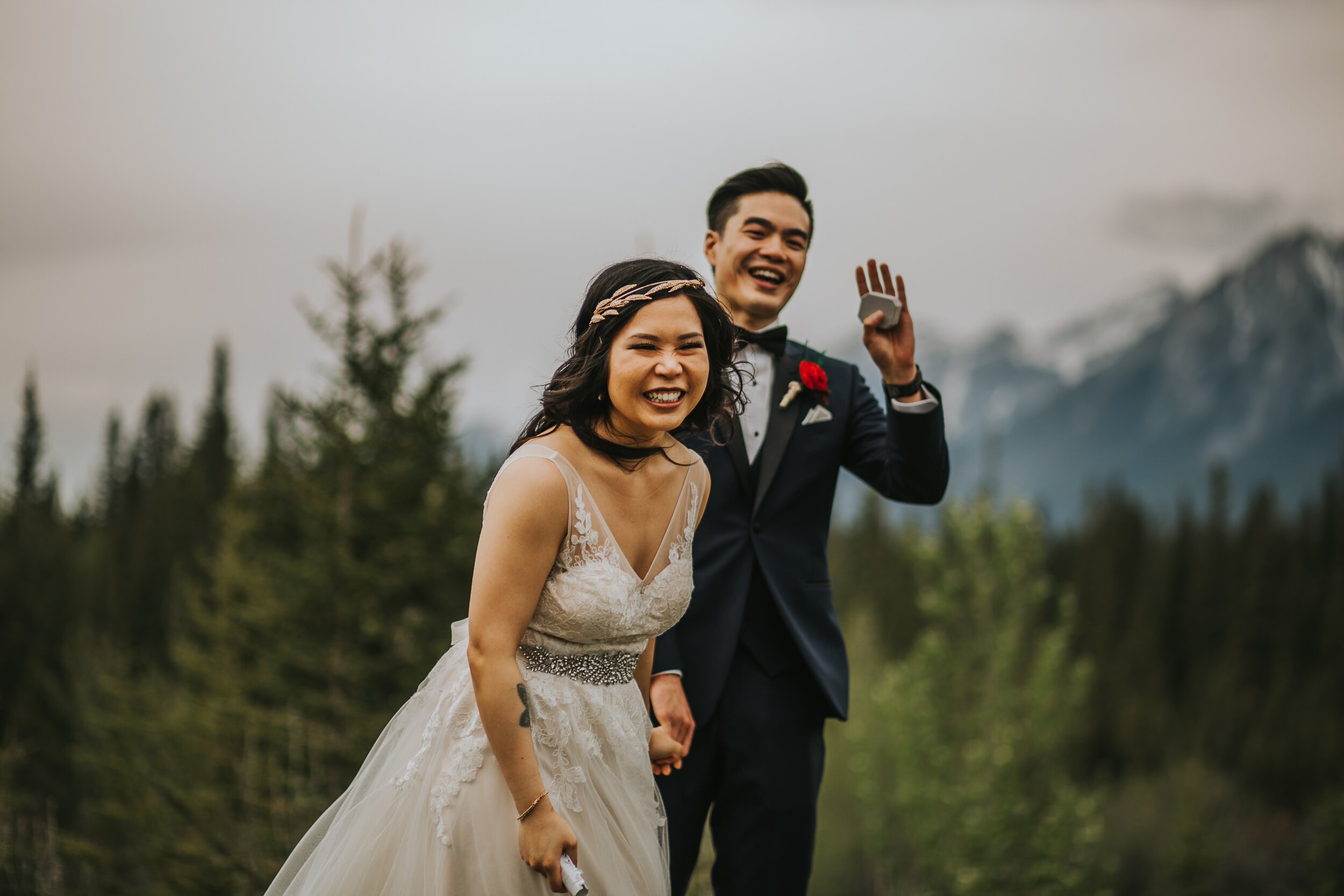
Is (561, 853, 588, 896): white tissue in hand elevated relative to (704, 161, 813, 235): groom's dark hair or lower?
lower

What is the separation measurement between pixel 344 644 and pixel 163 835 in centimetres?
358

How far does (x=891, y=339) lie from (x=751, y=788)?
4.26 feet

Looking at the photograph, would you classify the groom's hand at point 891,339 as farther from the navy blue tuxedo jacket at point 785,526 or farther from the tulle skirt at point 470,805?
the tulle skirt at point 470,805

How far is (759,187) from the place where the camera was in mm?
3055

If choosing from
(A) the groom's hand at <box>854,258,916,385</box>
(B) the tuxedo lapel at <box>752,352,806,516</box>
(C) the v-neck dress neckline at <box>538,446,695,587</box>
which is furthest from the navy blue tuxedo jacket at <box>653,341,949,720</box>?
(C) the v-neck dress neckline at <box>538,446,695,587</box>

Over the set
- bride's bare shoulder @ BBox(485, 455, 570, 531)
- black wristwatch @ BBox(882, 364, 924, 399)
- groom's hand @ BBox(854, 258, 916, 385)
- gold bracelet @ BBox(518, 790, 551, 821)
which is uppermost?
groom's hand @ BBox(854, 258, 916, 385)

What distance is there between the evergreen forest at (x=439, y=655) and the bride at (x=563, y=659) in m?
2.80

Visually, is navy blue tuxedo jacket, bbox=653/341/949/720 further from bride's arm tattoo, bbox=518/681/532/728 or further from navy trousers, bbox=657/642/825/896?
bride's arm tattoo, bbox=518/681/532/728

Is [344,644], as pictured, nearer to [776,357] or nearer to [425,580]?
[425,580]

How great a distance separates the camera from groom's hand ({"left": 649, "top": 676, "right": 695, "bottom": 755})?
2748mm

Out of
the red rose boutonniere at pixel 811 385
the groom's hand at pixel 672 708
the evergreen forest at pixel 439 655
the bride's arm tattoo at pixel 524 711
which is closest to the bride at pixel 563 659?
the bride's arm tattoo at pixel 524 711

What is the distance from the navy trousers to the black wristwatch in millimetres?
817

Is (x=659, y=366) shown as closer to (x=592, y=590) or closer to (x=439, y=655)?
(x=592, y=590)

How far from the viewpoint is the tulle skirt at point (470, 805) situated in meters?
2.11
